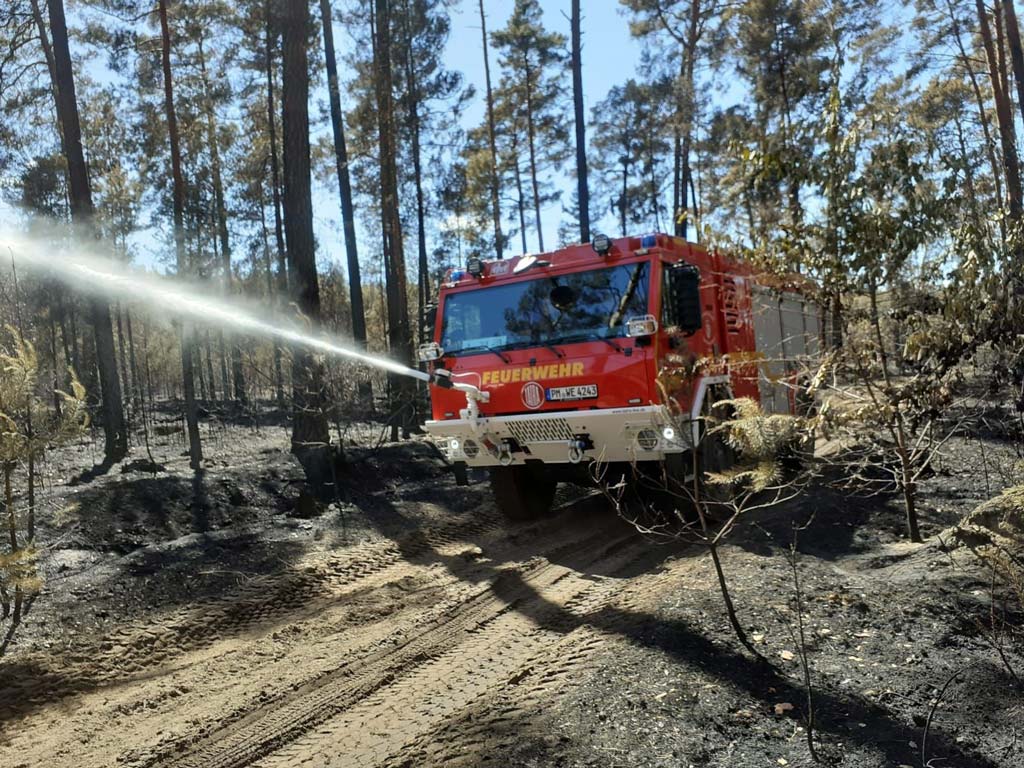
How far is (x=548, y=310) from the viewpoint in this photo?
880cm

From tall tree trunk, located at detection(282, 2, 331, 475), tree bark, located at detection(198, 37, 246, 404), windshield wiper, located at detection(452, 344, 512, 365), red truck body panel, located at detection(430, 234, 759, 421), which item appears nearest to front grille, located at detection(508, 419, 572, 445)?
red truck body panel, located at detection(430, 234, 759, 421)

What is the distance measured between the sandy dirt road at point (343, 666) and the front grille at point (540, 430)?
4.19 ft

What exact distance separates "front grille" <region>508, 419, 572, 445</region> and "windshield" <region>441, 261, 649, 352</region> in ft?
2.91

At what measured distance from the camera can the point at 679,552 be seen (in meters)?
8.27

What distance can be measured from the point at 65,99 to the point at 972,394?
16318mm

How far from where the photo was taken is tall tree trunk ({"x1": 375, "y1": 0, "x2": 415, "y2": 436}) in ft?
63.1

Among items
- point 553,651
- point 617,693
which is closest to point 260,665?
point 553,651

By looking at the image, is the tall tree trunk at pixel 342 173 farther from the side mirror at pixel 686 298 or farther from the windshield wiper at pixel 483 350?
the side mirror at pixel 686 298

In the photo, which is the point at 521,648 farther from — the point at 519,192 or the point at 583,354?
the point at 519,192

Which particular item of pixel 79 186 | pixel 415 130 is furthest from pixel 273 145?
pixel 79 186

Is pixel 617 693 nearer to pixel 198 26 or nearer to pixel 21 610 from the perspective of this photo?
pixel 21 610

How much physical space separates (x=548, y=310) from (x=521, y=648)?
163 inches

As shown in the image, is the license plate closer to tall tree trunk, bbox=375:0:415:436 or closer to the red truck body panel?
the red truck body panel

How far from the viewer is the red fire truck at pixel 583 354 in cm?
810
